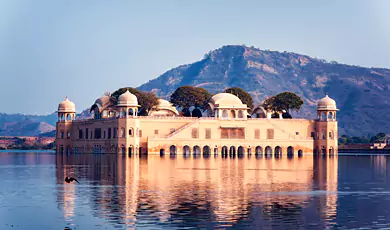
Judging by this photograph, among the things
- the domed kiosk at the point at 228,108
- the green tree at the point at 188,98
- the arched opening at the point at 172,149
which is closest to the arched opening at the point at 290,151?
Answer: the domed kiosk at the point at 228,108

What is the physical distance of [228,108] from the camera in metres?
102

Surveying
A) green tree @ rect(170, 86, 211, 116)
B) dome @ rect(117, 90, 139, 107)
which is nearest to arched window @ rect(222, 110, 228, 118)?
green tree @ rect(170, 86, 211, 116)

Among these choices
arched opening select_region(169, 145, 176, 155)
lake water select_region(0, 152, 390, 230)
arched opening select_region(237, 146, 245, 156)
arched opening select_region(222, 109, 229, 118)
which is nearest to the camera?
lake water select_region(0, 152, 390, 230)

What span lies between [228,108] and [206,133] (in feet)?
17.6

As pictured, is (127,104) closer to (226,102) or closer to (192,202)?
(226,102)

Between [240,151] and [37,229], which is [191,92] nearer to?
[240,151]

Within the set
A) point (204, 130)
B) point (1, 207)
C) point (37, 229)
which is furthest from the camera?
point (204, 130)

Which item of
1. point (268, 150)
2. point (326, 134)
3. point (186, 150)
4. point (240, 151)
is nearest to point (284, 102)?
point (326, 134)

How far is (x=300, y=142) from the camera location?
10206 cm

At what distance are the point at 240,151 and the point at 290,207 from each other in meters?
71.7

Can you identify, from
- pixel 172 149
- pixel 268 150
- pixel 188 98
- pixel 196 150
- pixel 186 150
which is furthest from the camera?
pixel 188 98

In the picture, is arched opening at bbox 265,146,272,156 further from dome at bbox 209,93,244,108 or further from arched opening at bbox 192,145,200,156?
arched opening at bbox 192,145,200,156

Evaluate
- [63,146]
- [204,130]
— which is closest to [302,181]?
[204,130]

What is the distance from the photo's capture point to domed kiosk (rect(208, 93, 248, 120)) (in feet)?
336
